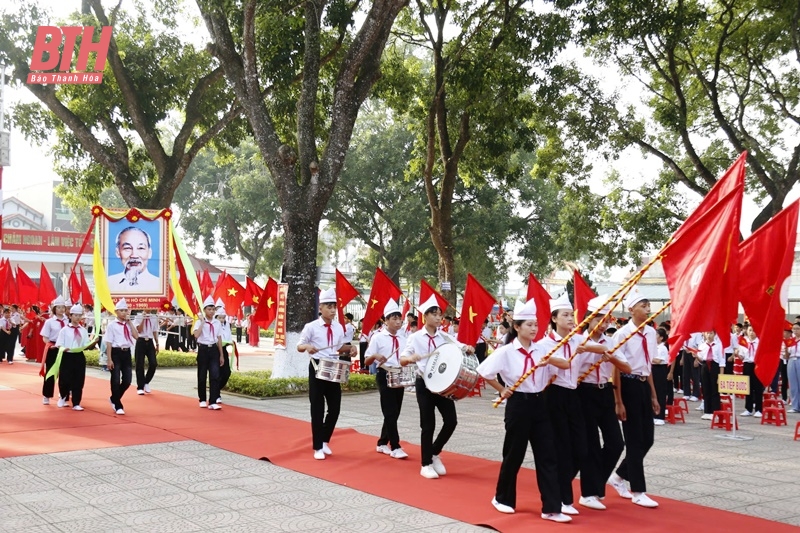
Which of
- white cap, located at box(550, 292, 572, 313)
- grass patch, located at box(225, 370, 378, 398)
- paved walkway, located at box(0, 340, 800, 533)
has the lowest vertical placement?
paved walkway, located at box(0, 340, 800, 533)

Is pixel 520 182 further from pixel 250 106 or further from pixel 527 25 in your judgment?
pixel 250 106

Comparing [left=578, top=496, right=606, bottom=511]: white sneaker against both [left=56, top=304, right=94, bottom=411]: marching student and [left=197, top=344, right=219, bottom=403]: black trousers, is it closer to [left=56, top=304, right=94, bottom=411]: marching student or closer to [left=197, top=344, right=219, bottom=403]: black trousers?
[left=197, top=344, right=219, bottom=403]: black trousers

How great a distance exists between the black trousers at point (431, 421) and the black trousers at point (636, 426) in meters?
1.82

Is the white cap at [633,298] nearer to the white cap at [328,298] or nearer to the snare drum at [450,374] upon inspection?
the snare drum at [450,374]

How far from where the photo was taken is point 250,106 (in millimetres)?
15828

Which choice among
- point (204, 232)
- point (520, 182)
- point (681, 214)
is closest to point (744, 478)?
point (681, 214)

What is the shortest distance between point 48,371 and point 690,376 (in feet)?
39.8

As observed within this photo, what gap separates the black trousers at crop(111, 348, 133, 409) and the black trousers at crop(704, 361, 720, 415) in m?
9.42

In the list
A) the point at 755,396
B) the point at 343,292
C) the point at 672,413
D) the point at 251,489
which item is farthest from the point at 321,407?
the point at 343,292

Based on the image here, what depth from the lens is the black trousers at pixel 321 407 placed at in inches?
359

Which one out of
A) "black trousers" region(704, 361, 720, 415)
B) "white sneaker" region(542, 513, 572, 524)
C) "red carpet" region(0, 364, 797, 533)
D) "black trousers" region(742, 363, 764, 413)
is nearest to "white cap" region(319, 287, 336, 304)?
"red carpet" region(0, 364, 797, 533)

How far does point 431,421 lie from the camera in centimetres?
816

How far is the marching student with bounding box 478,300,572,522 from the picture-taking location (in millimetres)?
6430

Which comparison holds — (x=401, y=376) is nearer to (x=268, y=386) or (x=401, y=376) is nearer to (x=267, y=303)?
(x=268, y=386)
